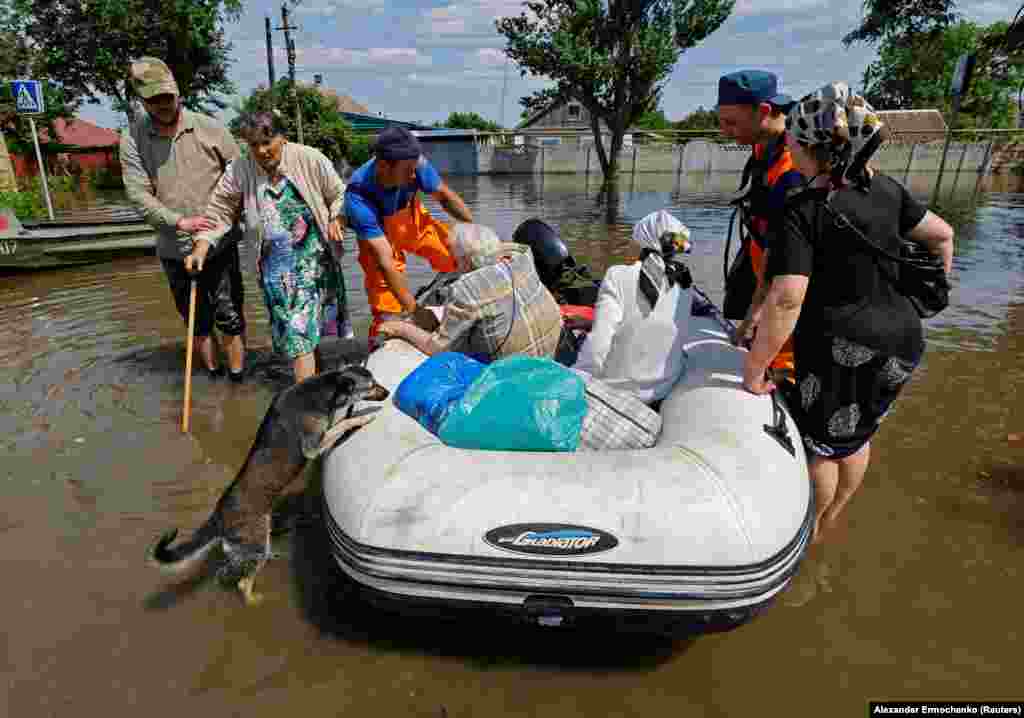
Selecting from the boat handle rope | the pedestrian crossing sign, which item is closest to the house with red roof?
the pedestrian crossing sign

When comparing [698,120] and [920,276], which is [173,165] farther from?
[698,120]

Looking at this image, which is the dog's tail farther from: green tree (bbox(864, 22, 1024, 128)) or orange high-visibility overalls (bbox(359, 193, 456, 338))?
green tree (bbox(864, 22, 1024, 128))

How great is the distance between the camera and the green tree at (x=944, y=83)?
48750 millimetres

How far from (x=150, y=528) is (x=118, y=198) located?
2224 cm

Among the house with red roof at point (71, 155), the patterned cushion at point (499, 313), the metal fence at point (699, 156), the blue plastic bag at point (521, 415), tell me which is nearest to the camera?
the blue plastic bag at point (521, 415)

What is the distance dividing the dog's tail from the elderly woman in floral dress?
142 centimetres

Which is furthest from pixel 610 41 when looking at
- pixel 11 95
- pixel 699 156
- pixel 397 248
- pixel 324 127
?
pixel 397 248

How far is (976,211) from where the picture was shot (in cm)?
1580

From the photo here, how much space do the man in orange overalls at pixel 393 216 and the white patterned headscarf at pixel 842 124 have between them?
2260mm

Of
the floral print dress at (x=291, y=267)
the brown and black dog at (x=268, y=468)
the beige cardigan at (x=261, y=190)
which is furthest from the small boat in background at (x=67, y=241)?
the brown and black dog at (x=268, y=468)

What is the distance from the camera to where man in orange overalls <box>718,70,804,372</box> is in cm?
299

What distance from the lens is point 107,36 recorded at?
25297mm

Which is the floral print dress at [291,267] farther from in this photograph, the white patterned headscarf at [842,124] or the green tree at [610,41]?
the green tree at [610,41]

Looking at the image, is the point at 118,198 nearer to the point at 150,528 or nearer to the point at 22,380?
→ the point at 22,380
